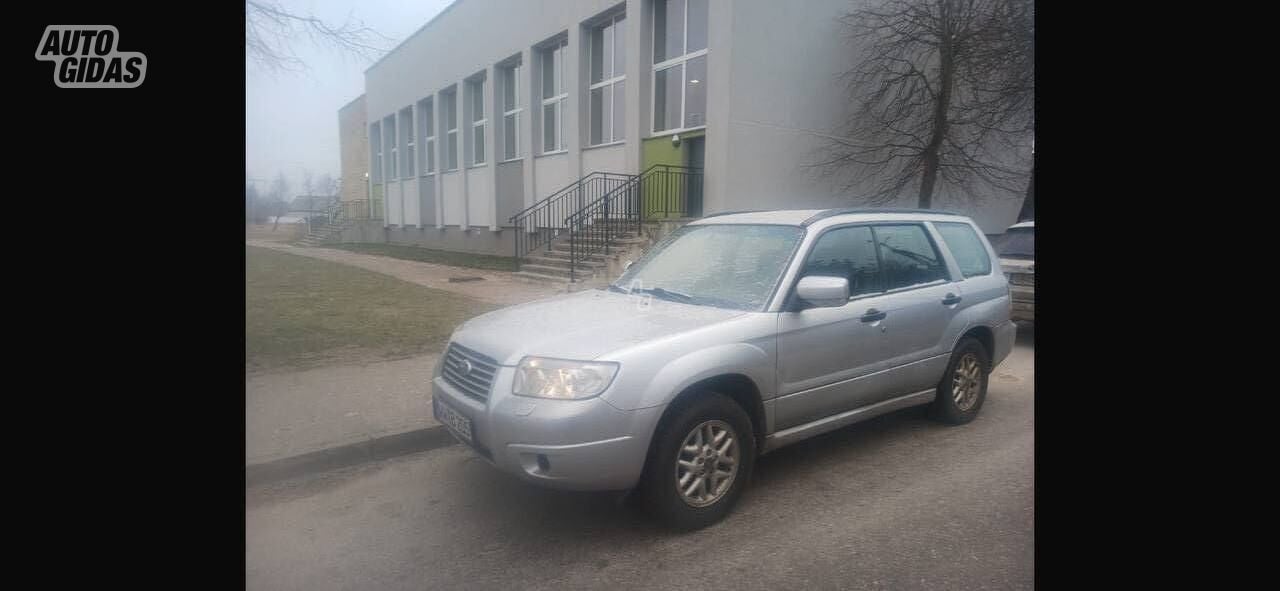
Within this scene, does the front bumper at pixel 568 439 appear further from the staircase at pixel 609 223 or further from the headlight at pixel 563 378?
the staircase at pixel 609 223

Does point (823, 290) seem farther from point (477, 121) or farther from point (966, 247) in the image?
point (477, 121)

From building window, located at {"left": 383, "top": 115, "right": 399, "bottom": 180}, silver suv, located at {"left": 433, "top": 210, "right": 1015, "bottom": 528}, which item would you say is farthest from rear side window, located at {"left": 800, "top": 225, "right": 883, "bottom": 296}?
building window, located at {"left": 383, "top": 115, "right": 399, "bottom": 180}

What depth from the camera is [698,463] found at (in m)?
3.12

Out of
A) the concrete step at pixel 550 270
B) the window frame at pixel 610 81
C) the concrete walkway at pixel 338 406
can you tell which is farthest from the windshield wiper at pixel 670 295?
the window frame at pixel 610 81

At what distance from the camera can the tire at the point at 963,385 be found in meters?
4.50

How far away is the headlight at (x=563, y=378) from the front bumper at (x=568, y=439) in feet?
0.11

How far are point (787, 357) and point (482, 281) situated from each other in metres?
10.3

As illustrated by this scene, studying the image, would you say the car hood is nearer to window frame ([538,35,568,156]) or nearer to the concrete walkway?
the concrete walkway

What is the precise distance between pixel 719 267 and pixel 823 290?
749mm
